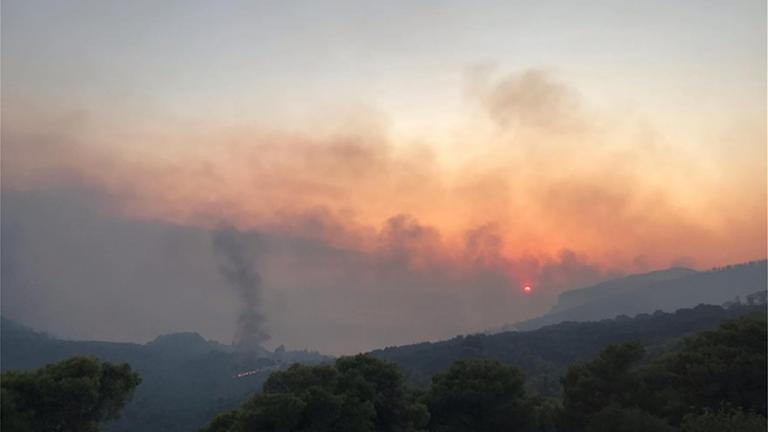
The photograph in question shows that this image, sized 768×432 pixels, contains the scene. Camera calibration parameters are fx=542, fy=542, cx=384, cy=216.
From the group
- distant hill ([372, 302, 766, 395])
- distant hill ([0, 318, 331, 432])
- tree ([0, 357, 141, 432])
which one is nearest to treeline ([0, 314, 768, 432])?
tree ([0, 357, 141, 432])

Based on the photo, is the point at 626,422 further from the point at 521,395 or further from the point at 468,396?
the point at 468,396

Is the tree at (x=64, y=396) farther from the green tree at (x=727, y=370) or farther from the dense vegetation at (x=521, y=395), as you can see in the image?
the green tree at (x=727, y=370)

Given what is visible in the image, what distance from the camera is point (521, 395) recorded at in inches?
1297

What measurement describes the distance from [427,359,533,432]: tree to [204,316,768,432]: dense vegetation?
0.19 feet

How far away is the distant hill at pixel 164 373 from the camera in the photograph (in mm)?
91000

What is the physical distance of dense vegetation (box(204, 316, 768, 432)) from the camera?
24.9 meters

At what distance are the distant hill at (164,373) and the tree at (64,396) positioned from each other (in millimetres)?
64981

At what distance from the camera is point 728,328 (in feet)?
103

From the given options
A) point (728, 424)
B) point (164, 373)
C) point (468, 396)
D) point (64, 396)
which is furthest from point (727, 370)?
point (164, 373)

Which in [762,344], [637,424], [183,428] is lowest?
[183,428]

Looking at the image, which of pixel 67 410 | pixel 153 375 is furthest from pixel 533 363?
pixel 153 375

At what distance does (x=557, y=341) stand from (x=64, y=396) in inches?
3802

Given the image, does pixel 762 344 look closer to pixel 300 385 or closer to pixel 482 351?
pixel 300 385

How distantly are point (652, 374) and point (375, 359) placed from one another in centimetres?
1726
